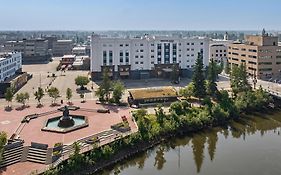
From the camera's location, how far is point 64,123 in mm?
30391

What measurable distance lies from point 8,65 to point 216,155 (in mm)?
37831

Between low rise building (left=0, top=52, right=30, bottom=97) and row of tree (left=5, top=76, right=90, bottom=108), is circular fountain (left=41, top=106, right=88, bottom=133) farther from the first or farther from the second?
low rise building (left=0, top=52, right=30, bottom=97)

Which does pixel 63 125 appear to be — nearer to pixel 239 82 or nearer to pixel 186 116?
pixel 186 116

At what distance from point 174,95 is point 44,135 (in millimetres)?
17740

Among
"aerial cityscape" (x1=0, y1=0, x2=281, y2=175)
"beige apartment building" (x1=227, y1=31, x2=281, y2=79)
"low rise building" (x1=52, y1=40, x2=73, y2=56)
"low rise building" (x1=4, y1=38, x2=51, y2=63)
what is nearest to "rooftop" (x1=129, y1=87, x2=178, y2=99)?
"aerial cityscape" (x1=0, y1=0, x2=281, y2=175)

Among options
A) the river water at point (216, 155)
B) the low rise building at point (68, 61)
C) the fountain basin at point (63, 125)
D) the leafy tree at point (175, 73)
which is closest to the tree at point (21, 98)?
the fountain basin at point (63, 125)

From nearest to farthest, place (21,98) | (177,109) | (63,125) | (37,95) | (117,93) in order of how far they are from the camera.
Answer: (63,125) → (177,109) → (21,98) → (37,95) → (117,93)

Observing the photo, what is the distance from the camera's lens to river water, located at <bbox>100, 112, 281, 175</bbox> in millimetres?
24328

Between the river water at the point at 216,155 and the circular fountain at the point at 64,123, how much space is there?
661cm

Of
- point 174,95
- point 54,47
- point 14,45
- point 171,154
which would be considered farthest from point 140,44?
point 54,47

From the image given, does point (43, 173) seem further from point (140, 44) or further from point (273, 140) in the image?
point (140, 44)

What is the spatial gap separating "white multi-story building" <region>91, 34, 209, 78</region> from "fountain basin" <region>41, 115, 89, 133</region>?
75.6 ft

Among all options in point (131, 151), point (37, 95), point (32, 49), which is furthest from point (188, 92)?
point (32, 49)

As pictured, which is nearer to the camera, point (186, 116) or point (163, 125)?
point (163, 125)
